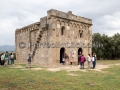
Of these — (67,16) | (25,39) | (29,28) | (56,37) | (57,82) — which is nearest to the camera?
(57,82)

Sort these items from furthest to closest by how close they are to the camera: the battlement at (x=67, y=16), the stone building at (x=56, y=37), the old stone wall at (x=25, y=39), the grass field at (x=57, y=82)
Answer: the old stone wall at (x=25, y=39) → the stone building at (x=56, y=37) → the battlement at (x=67, y=16) → the grass field at (x=57, y=82)

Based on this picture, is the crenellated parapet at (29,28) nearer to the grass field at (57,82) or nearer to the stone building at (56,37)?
the stone building at (56,37)

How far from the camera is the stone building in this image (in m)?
22.2

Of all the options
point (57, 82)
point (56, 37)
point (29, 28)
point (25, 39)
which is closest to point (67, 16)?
point (56, 37)

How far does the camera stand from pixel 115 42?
Result: 141 ft

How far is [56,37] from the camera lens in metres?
22.5

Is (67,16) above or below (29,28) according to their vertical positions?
above

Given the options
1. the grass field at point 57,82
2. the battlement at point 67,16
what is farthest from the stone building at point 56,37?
the grass field at point 57,82

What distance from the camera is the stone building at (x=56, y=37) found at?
22.2m

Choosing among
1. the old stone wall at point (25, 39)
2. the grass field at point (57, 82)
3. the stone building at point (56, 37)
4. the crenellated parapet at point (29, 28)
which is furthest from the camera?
the old stone wall at point (25, 39)

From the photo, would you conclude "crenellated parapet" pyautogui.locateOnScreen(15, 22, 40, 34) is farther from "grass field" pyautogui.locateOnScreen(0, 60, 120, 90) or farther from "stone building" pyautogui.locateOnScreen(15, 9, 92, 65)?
"grass field" pyautogui.locateOnScreen(0, 60, 120, 90)

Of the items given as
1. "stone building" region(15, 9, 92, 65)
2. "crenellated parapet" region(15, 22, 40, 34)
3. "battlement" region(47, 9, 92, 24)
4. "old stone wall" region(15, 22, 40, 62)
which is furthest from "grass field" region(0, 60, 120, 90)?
"old stone wall" region(15, 22, 40, 62)

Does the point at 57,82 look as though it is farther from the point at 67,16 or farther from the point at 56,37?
the point at 67,16

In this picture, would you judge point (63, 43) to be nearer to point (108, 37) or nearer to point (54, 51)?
point (54, 51)
